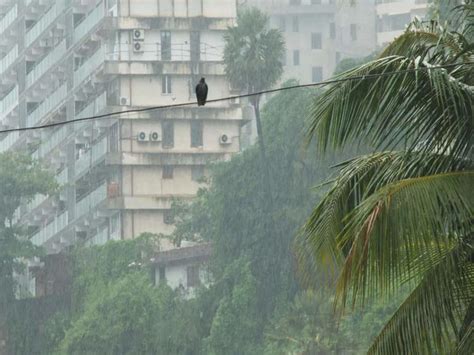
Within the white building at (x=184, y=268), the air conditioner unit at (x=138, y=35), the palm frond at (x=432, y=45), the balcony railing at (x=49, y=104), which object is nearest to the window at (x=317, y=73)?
the air conditioner unit at (x=138, y=35)

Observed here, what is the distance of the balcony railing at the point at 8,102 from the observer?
78.8 meters

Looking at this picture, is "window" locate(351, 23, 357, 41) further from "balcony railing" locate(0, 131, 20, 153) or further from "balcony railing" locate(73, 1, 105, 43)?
"balcony railing" locate(0, 131, 20, 153)

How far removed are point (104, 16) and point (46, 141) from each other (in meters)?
5.80

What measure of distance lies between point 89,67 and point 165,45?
3734 millimetres

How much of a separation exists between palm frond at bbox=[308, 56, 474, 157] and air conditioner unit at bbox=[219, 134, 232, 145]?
195 feet

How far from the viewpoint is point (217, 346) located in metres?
57.0

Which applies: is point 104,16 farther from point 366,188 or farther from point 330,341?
point 366,188

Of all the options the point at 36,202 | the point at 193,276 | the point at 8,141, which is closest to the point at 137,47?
the point at 36,202

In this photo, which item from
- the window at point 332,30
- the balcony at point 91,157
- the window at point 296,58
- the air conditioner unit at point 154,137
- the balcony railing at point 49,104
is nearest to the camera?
the air conditioner unit at point 154,137

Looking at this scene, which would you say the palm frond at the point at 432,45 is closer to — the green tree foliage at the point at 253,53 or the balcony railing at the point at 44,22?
the green tree foliage at the point at 253,53

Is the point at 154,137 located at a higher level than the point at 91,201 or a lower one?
higher

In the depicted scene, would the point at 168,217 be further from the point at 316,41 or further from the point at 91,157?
the point at 316,41

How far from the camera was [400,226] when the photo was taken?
9555 mm

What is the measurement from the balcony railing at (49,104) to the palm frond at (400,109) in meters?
64.8
